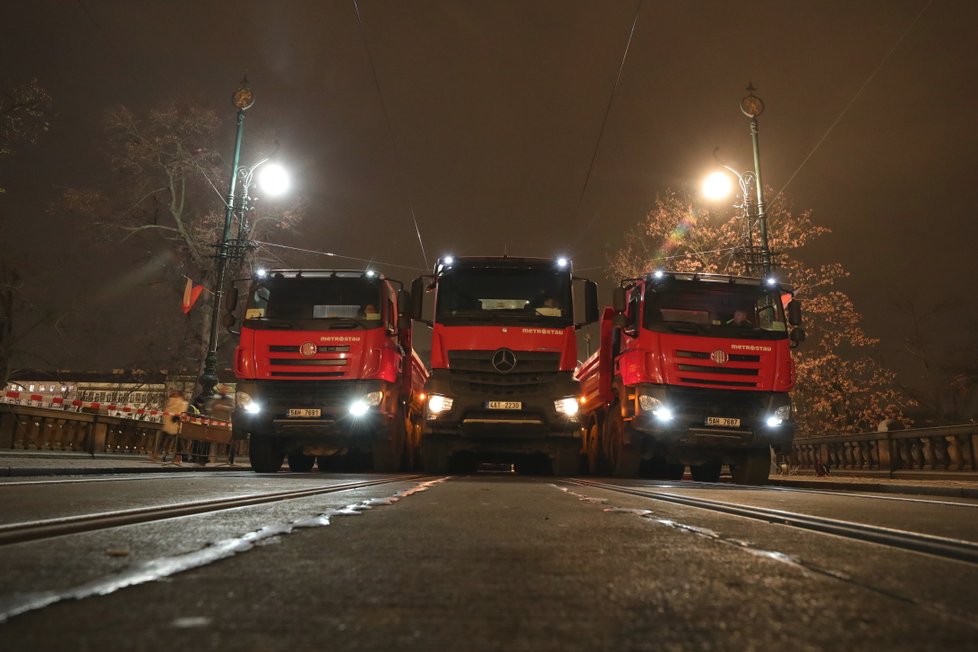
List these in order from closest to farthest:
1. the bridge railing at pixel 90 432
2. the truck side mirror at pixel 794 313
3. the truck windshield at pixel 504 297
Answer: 1. the truck windshield at pixel 504 297
2. the truck side mirror at pixel 794 313
3. the bridge railing at pixel 90 432

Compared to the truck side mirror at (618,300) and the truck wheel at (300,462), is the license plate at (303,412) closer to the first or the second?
the truck wheel at (300,462)

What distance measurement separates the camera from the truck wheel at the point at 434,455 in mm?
13133

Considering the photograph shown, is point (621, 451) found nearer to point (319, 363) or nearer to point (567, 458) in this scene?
point (567, 458)

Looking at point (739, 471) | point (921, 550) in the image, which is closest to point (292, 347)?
point (739, 471)

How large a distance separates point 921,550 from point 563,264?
10677 mm

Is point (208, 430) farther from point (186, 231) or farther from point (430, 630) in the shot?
point (430, 630)

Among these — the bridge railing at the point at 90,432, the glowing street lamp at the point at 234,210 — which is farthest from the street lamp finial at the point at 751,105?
the bridge railing at the point at 90,432

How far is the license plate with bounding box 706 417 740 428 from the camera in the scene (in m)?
12.5

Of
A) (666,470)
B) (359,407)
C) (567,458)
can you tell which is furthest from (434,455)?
(666,470)

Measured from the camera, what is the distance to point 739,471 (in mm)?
13766

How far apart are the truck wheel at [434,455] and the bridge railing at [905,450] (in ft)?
30.4

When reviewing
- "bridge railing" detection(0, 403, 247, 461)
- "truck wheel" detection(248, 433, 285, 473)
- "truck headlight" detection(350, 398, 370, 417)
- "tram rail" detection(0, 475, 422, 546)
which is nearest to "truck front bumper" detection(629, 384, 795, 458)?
"truck headlight" detection(350, 398, 370, 417)

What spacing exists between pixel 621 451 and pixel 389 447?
13.9 ft

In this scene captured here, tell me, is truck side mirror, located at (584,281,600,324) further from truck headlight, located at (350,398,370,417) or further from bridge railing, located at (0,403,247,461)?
bridge railing, located at (0,403,247,461)
